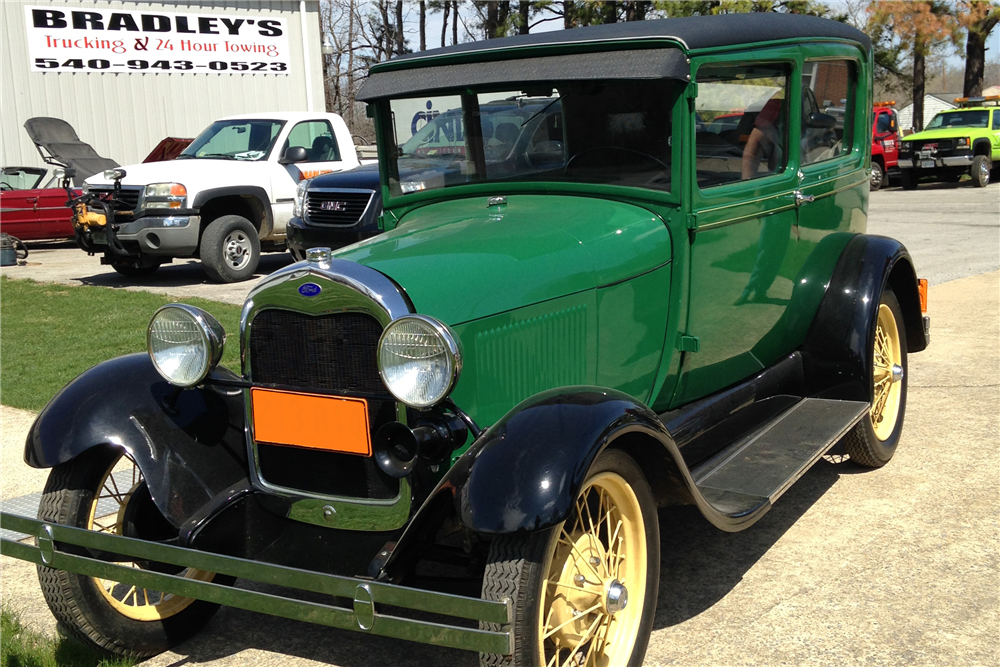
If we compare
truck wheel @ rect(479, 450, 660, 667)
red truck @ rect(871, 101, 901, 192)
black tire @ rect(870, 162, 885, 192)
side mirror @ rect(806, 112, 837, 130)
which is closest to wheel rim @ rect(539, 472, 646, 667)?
truck wheel @ rect(479, 450, 660, 667)

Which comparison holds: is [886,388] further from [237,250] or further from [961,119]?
[961,119]

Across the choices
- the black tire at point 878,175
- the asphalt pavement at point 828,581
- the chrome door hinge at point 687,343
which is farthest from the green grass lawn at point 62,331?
the black tire at point 878,175

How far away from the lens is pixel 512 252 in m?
3.15

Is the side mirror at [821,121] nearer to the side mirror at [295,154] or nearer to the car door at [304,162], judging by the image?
the side mirror at [295,154]

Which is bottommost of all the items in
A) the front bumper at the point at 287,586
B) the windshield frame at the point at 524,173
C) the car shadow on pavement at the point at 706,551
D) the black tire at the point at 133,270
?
the car shadow on pavement at the point at 706,551

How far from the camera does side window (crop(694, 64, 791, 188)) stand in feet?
12.1

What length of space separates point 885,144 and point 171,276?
1543 cm

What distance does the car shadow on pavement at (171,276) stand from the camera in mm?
11234

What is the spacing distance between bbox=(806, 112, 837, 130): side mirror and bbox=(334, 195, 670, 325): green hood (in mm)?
1285

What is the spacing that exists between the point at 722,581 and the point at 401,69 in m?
2.33

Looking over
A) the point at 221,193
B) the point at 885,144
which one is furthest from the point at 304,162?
the point at 885,144

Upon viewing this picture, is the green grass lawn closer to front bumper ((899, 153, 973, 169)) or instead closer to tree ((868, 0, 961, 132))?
front bumper ((899, 153, 973, 169))

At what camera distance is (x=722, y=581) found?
354 centimetres

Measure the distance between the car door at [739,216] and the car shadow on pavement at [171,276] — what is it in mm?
7197
